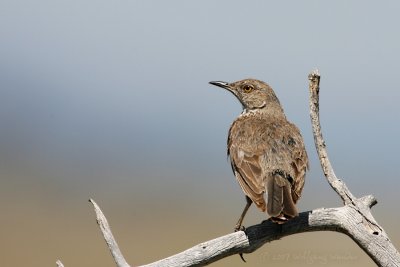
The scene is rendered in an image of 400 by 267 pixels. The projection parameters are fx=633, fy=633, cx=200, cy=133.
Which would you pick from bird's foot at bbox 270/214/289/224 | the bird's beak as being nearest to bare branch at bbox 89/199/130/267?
bird's foot at bbox 270/214/289/224

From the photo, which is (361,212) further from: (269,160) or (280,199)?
(269,160)

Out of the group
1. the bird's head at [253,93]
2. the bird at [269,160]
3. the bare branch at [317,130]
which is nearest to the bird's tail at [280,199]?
the bird at [269,160]

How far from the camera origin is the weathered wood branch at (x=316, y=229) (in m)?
5.25

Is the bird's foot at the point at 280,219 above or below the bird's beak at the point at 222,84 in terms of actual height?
below

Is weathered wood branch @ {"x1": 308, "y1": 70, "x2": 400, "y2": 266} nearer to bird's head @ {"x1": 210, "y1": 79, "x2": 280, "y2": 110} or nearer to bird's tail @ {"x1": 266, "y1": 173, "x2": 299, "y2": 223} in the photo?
bird's tail @ {"x1": 266, "y1": 173, "x2": 299, "y2": 223}

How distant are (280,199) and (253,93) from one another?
3446mm

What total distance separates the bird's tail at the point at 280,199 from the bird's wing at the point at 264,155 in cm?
3

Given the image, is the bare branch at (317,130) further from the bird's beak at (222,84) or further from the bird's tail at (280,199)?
the bird's beak at (222,84)

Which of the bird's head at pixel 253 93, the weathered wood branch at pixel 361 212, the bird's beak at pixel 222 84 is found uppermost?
the bird's beak at pixel 222 84

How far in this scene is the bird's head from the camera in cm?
949

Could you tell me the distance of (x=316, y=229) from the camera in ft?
19.6

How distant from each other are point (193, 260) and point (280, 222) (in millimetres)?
1153

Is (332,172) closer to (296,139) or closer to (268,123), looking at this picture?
(296,139)

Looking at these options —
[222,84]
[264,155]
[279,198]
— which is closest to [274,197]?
[279,198]
